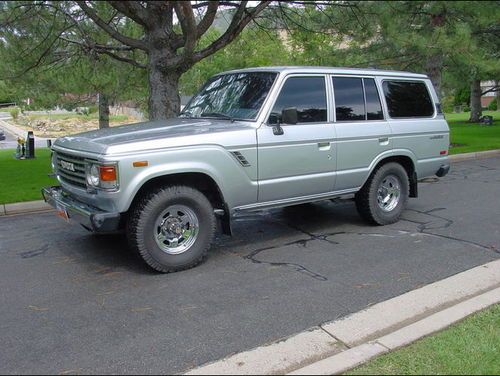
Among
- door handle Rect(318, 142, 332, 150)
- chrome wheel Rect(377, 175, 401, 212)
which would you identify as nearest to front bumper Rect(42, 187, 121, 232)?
door handle Rect(318, 142, 332, 150)

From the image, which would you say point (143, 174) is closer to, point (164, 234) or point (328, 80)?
point (164, 234)

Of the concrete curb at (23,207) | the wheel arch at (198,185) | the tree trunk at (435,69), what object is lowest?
the concrete curb at (23,207)

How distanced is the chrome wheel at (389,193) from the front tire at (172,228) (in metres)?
2.74

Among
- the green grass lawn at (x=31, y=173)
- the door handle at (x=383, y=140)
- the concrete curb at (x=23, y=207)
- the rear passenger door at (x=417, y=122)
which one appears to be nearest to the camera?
the door handle at (x=383, y=140)

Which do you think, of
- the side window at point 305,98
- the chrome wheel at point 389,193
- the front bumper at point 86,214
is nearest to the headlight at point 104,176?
the front bumper at point 86,214

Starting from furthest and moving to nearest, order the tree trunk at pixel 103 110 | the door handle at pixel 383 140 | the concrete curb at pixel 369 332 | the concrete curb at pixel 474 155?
the tree trunk at pixel 103 110 < the concrete curb at pixel 474 155 < the door handle at pixel 383 140 < the concrete curb at pixel 369 332

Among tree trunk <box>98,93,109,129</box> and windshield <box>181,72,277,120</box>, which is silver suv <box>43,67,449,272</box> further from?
tree trunk <box>98,93,109,129</box>

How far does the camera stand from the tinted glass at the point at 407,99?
7.04 meters

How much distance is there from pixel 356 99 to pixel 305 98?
85cm

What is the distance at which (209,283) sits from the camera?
195 inches

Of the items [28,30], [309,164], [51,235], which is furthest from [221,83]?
[28,30]

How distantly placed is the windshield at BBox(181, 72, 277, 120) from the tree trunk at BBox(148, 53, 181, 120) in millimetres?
3189

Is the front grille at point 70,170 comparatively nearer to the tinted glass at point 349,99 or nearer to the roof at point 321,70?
the roof at point 321,70

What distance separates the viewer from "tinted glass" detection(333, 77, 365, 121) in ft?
21.1
